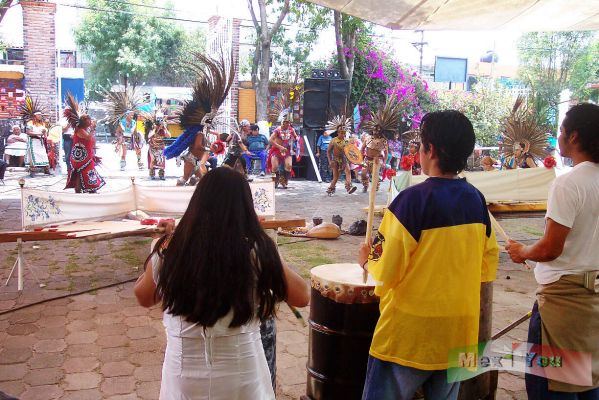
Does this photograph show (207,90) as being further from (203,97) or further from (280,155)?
(280,155)

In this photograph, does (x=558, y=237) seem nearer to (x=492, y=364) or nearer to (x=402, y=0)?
(x=492, y=364)

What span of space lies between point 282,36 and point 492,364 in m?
23.7

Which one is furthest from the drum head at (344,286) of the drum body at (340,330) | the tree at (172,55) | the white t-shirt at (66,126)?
the tree at (172,55)

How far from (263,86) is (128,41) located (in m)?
18.2

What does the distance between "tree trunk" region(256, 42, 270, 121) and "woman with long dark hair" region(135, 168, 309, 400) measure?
19.5 meters

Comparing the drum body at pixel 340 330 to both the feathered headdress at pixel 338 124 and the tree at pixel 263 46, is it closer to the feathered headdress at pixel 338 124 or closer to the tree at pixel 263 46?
the feathered headdress at pixel 338 124

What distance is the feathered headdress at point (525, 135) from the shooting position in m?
10.4

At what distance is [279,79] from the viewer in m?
25.4

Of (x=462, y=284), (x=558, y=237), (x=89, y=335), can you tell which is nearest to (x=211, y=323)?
(x=462, y=284)

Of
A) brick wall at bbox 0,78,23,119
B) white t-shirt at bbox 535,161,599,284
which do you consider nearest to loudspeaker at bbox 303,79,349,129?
brick wall at bbox 0,78,23,119

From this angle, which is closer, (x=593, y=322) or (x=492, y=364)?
(x=593, y=322)

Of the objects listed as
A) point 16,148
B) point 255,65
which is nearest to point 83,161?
point 16,148

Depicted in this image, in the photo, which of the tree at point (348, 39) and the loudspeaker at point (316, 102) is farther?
the tree at point (348, 39)

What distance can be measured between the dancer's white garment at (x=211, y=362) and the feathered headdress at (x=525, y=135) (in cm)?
944
